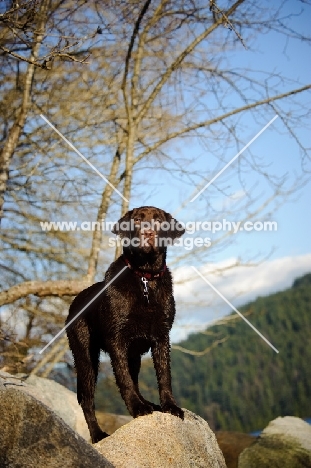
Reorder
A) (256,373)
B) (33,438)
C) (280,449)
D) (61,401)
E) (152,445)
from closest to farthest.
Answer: (33,438), (152,445), (61,401), (280,449), (256,373)

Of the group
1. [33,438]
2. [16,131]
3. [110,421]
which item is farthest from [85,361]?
[110,421]

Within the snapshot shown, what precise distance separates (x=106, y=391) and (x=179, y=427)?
11.6 meters

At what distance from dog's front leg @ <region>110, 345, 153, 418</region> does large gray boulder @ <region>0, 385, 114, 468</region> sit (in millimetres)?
820

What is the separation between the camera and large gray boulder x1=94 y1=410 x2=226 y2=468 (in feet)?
14.0

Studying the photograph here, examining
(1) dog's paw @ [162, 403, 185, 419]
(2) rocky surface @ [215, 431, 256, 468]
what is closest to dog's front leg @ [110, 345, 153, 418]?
(1) dog's paw @ [162, 403, 185, 419]

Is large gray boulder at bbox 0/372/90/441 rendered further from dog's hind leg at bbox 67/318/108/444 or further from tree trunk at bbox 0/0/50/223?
dog's hind leg at bbox 67/318/108/444

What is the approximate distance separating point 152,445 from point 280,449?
6619mm

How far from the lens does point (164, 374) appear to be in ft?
15.3

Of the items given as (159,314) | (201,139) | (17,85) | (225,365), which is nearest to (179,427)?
(159,314)

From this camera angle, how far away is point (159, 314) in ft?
15.1

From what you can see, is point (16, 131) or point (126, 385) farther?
point (16, 131)

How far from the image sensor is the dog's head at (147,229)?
4469 millimetres

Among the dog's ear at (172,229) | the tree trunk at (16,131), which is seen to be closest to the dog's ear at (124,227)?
the dog's ear at (172,229)

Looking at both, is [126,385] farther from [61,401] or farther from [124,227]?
[61,401]
